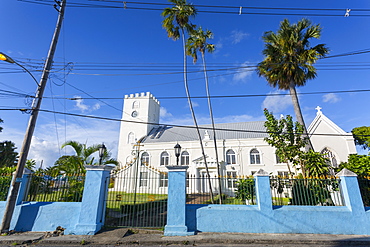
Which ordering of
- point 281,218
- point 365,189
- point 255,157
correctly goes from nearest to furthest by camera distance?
point 281,218
point 365,189
point 255,157

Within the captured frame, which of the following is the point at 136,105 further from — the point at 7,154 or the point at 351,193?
the point at 351,193

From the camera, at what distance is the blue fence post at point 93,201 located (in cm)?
665

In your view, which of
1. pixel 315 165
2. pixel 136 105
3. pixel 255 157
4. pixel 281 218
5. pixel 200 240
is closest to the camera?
pixel 200 240

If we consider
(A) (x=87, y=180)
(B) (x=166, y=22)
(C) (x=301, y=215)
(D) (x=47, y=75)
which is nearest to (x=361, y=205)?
(C) (x=301, y=215)

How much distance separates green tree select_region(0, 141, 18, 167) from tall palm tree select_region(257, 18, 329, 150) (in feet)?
106

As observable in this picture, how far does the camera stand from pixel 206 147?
77.4 feet

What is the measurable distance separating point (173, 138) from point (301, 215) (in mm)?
20130

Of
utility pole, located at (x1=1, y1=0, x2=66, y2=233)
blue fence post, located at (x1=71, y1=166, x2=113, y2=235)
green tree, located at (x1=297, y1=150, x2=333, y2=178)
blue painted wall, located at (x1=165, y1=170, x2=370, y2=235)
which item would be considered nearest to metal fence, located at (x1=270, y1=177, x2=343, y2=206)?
blue painted wall, located at (x1=165, y1=170, x2=370, y2=235)

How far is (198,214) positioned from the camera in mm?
6852

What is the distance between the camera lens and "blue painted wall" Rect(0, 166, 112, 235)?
22.6 feet

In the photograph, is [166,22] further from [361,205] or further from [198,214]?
[361,205]

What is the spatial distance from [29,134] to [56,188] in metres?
2.58

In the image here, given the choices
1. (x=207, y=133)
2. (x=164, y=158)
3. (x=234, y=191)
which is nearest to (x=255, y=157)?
(x=207, y=133)

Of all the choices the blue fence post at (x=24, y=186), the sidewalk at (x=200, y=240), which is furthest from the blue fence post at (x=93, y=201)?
the blue fence post at (x=24, y=186)
